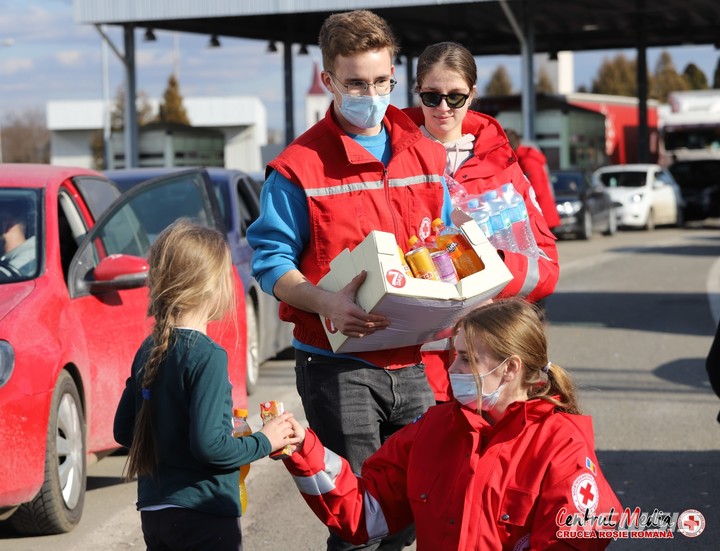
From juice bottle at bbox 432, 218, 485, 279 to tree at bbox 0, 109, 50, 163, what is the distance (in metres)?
94.2

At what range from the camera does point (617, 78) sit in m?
97.1

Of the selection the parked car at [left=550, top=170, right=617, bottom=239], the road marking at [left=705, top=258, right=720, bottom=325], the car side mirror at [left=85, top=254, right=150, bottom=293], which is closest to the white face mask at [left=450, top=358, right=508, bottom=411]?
the car side mirror at [left=85, top=254, right=150, bottom=293]

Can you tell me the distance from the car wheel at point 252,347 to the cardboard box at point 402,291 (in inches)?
232

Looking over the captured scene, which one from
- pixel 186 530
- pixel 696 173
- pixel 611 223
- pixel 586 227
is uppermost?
pixel 696 173

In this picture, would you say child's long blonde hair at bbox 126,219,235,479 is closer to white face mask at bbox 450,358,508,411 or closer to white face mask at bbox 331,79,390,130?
white face mask at bbox 331,79,390,130

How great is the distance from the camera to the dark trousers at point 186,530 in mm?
3475

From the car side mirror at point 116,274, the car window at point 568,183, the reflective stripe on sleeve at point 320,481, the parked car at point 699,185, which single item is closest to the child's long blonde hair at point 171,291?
the reflective stripe on sleeve at point 320,481

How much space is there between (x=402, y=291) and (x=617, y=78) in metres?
97.0

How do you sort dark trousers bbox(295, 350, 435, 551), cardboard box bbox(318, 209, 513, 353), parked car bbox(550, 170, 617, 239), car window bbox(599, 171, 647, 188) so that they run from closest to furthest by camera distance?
cardboard box bbox(318, 209, 513, 353), dark trousers bbox(295, 350, 435, 551), parked car bbox(550, 170, 617, 239), car window bbox(599, 171, 647, 188)

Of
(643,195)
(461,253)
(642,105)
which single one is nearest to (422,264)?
(461,253)

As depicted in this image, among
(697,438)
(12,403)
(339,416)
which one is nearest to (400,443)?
(339,416)

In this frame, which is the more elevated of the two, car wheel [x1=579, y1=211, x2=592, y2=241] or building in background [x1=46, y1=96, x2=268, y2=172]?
building in background [x1=46, y1=96, x2=268, y2=172]

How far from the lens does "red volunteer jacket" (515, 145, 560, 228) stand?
8025mm

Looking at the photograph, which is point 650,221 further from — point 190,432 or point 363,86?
point 190,432
